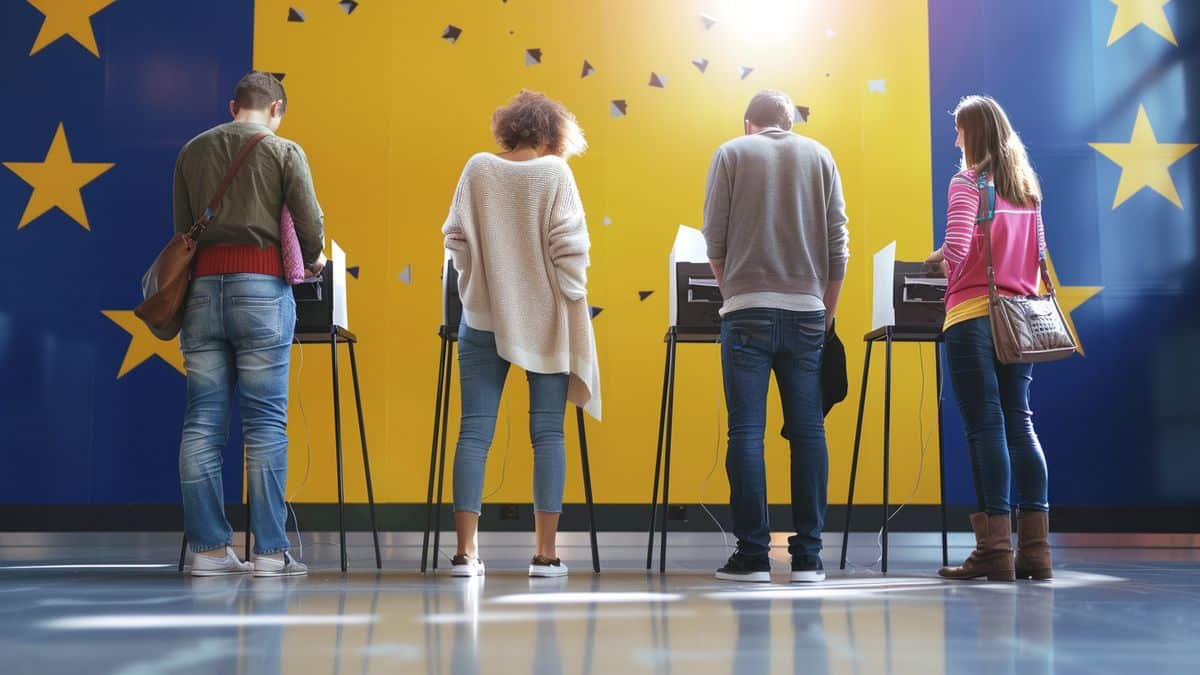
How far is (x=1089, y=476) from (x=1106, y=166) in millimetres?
1373

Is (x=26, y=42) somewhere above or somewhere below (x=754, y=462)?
above

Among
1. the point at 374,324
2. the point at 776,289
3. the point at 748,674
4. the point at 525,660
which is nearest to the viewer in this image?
the point at 748,674

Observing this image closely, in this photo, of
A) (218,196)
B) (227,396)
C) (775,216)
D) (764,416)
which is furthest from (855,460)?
(218,196)

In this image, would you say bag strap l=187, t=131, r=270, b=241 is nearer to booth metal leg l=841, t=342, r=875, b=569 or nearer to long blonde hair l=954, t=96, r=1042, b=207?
long blonde hair l=954, t=96, r=1042, b=207

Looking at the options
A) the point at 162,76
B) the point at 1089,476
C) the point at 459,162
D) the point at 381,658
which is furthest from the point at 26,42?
the point at 1089,476

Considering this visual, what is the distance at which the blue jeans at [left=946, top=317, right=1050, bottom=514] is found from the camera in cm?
279

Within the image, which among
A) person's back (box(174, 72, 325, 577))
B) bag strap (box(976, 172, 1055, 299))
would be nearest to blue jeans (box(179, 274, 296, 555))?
→ person's back (box(174, 72, 325, 577))

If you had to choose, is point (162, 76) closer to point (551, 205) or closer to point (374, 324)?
point (374, 324)

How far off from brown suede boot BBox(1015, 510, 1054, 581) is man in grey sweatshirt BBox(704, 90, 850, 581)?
0.54 metres

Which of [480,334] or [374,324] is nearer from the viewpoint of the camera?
[480,334]

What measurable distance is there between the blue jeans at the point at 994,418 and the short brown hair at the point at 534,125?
116 centimetres

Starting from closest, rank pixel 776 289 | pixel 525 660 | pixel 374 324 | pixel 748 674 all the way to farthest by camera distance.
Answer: pixel 748 674 → pixel 525 660 → pixel 776 289 → pixel 374 324

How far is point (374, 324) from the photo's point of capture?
15.1ft

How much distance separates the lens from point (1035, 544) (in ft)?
9.29
